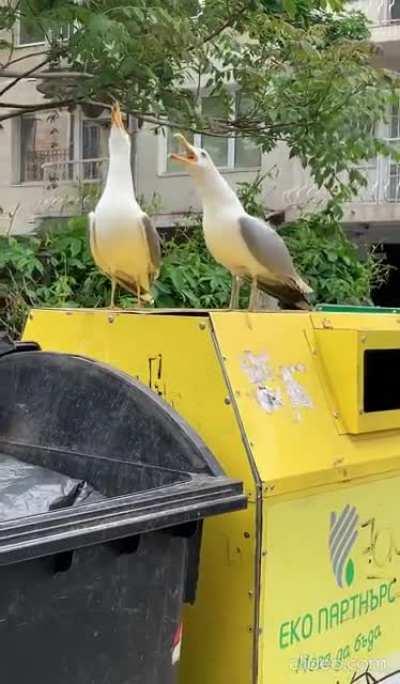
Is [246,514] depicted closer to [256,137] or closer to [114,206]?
[114,206]

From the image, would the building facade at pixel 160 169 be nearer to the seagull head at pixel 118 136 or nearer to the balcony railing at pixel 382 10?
the balcony railing at pixel 382 10

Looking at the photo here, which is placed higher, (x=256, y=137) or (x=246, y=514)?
(x=256, y=137)

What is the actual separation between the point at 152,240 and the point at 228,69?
15.5 feet

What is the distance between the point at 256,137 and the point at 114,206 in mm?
4439

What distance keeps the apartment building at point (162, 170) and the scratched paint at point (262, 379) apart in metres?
7.82

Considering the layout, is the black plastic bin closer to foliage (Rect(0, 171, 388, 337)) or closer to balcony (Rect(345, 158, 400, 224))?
foliage (Rect(0, 171, 388, 337))

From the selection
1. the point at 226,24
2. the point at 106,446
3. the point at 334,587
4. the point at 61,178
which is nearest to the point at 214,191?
the point at 106,446

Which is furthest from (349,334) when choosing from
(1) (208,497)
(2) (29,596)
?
(2) (29,596)

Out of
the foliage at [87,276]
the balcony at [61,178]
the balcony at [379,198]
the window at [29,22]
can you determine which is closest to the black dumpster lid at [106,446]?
the foliage at [87,276]

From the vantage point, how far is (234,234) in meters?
2.22

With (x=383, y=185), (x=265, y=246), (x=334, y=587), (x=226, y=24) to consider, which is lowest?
(x=334, y=587)

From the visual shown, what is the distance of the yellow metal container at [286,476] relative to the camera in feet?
5.71

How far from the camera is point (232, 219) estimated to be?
2230 millimetres

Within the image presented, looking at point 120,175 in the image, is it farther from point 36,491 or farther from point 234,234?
point 36,491
